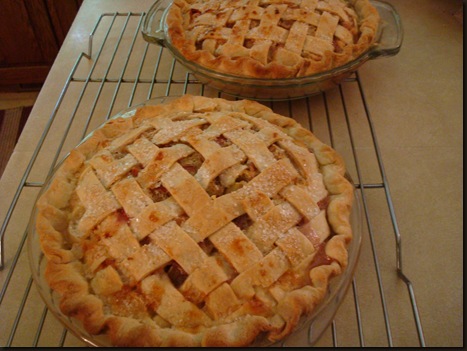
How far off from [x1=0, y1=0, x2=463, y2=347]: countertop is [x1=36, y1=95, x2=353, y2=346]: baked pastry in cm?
12

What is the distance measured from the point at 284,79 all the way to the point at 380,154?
35cm

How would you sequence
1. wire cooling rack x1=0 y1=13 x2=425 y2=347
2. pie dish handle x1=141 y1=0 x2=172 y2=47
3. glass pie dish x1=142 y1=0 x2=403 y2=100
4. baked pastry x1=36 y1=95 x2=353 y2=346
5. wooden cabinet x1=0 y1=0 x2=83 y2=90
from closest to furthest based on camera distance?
baked pastry x1=36 y1=95 x2=353 y2=346, wire cooling rack x1=0 y1=13 x2=425 y2=347, glass pie dish x1=142 y1=0 x2=403 y2=100, pie dish handle x1=141 y1=0 x2=172 y2=47, wooden cabinet x1=0 y1=0 x2=83 y2=90

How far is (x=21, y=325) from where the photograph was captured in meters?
0.85

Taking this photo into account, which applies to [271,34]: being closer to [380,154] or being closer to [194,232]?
[380,154]

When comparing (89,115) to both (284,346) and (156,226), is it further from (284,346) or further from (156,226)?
(284,346)

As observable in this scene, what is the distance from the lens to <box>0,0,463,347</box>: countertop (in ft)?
2.81

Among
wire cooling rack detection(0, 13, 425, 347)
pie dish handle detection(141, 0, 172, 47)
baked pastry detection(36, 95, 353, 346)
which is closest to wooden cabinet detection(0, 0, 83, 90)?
wire cooling rack detection(0, 13, 425, 347)

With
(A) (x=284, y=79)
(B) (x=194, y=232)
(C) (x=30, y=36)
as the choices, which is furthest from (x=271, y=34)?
(C) (x=30, y=36)

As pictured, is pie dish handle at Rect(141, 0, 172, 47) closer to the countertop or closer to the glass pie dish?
the glass pie dish

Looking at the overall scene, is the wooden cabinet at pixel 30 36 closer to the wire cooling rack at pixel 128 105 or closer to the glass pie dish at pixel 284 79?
the wire cooling rack at pixel 128 105

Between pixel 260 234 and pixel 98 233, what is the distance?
32 centimetres

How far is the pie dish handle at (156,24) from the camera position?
130 cm

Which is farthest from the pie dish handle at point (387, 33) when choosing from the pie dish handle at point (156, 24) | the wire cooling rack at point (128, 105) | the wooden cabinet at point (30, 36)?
the wooden cabinet at point (30, 36)

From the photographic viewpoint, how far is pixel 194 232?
0.79m
